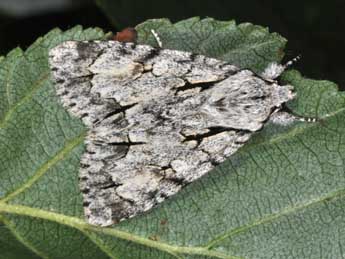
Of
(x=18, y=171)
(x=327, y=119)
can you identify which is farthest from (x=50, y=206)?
(x=327, y=119)

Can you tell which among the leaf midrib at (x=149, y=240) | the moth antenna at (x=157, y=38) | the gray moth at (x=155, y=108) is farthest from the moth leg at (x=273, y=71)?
the leaf midrib at (x=149, y=240)

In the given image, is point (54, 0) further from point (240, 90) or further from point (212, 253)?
point (212, 253)

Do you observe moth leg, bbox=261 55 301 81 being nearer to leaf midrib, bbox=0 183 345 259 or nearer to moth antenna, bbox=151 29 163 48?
moth antenna, bbox=151 29 163 48

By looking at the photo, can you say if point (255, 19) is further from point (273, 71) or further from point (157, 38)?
point (157, 38)

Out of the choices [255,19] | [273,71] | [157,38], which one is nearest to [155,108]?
[157,38]

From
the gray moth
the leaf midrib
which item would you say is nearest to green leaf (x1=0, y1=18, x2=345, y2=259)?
the leaf midrib

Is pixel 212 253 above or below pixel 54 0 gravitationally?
below
